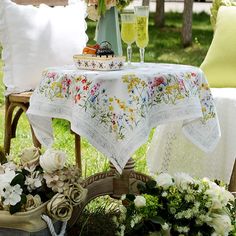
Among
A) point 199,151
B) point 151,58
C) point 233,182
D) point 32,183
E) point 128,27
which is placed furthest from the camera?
point 151,58

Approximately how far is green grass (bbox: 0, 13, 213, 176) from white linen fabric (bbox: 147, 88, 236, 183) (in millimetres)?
→ 399

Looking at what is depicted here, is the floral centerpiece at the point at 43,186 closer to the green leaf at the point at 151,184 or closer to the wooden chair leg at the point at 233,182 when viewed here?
the green leaf at the point at 151,184

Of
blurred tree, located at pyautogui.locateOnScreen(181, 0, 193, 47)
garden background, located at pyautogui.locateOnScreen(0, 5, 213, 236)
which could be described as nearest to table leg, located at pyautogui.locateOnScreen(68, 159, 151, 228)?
garden background, located at pyautogui.locateOnScreen(0, 5, 213, 236)

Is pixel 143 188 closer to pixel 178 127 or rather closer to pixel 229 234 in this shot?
pixel 229 234

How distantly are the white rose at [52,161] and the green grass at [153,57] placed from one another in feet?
3.15

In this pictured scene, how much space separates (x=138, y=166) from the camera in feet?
15.4

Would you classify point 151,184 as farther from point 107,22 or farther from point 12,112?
point 12,112

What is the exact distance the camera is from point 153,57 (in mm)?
8766

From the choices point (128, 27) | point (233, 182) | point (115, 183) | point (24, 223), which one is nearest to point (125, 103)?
point (128, 27)

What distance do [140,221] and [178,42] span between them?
720cm

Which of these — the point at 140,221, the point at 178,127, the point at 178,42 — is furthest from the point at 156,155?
the point at 178,42

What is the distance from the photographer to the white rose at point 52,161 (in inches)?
123

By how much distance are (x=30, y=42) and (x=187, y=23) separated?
5.64 meters

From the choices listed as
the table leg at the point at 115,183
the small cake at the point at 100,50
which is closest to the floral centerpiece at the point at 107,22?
the small cake at the point at 100,50
